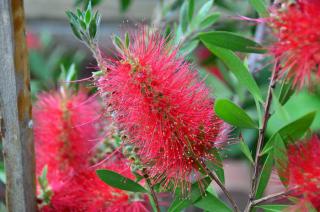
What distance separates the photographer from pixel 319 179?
0.70 metres

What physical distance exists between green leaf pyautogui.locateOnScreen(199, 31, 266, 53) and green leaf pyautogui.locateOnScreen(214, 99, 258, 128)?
0.27ft

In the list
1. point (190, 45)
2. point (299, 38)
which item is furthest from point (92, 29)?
point (190, 45)

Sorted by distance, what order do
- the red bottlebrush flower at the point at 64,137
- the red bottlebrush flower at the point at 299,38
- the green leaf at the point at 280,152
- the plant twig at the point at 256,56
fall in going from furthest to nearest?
the plant twig at the point at 256,56 → the red bottlebrush flower at the point at 64,137 → the green leaf at the point at 280,152 → the red bottlebrush flower at the point at 299,38

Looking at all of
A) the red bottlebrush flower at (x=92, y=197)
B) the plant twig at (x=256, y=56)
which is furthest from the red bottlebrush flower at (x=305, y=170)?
the plant twig at (x=256, y=56)

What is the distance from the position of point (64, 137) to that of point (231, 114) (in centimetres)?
33

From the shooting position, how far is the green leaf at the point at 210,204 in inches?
30.7

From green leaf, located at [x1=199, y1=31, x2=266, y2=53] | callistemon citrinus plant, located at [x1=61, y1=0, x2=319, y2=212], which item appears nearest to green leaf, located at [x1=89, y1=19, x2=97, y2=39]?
callistemon citrinus plant, located at [x1=61, y1=0, x2=319, y2=212]

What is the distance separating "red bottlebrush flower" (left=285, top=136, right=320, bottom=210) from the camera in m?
0.70

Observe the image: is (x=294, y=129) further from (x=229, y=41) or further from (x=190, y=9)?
(x=190, y=9)

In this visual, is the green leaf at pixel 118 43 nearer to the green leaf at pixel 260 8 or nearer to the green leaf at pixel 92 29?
the green leaf at pixel 92 29

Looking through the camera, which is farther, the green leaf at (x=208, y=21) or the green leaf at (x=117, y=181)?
the green leaf at (x=208, y=21)

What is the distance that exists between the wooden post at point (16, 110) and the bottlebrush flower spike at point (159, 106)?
11 centimetres

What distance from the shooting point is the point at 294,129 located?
0.76 m

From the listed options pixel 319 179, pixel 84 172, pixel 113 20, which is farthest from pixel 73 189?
pixel 113 20
